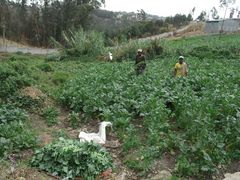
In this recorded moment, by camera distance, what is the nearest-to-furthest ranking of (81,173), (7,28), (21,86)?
(81,173) → (21,86) → (7,28)

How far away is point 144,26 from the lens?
184ft

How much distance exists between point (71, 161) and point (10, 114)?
2707 mm

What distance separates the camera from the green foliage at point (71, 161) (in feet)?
20.1

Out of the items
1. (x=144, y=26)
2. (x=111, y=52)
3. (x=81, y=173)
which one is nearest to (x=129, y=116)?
(x=81, y=173)

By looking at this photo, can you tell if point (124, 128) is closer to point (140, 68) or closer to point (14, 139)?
point (14, 139)

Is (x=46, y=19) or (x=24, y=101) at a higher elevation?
(x=24, y=101)

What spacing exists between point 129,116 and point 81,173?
283 centimetres

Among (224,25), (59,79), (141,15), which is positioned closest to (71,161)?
(59,79)

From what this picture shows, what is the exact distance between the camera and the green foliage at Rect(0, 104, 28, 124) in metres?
8.07

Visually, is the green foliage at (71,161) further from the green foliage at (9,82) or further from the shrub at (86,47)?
the shrub at (86,47)

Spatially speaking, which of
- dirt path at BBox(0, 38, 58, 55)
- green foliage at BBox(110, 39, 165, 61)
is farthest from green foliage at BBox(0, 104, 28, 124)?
dirt path at BBox(0, 38, 58, 55)

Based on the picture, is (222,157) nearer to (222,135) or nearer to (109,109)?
(222,135)

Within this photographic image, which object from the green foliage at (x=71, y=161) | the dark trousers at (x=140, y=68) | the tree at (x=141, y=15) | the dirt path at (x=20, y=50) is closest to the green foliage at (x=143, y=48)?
the dirt path at (x=20, y=50)

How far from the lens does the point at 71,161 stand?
246 inches
